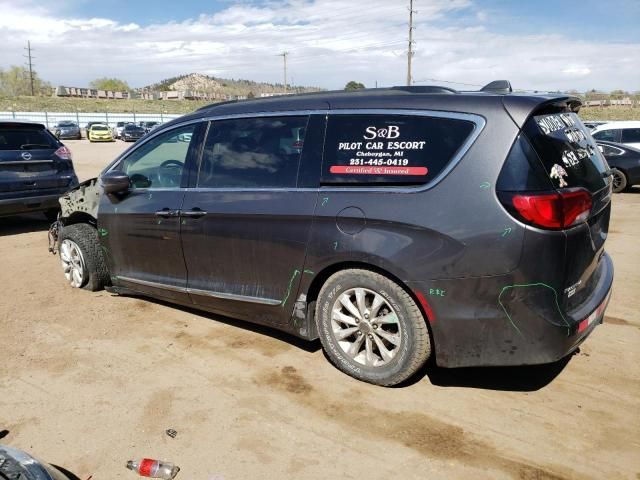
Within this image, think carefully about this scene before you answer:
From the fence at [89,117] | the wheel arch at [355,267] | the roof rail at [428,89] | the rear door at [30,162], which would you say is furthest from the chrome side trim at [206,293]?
the fence at [89,117]

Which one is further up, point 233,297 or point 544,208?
point 544,208

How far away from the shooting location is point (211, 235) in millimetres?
4039

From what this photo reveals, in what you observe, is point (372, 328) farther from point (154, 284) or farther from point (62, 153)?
point (62, 153)

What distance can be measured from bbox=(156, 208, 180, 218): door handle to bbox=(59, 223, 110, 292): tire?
1317 mm

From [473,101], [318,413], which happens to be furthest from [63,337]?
[473,101]

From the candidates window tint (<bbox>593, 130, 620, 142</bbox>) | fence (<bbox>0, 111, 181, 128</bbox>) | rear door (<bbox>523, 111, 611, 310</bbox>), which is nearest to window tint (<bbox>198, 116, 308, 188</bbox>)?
rear door (<bbox>523, 111, 611, 310</bbox>)

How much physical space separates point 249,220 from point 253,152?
0.50 m

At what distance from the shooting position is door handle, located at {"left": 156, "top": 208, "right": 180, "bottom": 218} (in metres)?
4.24

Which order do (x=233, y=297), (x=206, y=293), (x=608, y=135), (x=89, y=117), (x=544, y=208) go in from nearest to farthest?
(x=544, y=208)
(x=233, y=297)
(x=206, y=293)
(x=608, y=135)
(x=89, y=117)

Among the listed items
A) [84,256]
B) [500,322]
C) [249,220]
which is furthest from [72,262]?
[500,322]

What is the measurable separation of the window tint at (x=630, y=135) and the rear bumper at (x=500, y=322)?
1277 centimetres

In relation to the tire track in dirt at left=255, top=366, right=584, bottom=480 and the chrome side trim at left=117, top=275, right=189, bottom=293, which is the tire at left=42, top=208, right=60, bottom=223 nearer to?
the chrome side trim at left=117, top=275, right=189, bottom=293

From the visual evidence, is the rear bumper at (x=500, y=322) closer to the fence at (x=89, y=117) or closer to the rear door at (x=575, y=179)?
the rear door at (x=575, y=179)

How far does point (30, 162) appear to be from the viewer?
802 centimetres
